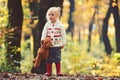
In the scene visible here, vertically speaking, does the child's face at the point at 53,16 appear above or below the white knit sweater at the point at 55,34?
above

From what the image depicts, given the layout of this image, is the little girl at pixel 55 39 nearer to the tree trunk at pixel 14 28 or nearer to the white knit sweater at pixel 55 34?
the white knit sweater at pixel 55 34

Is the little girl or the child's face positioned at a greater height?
the child's face

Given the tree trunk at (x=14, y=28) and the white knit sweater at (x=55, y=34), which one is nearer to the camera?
the white knit sweater at (x=55, y=34)

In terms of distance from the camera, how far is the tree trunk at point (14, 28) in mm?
12616

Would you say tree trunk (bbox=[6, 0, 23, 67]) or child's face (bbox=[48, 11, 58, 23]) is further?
tree trunk (bbox=[6, 0, 23, 67])

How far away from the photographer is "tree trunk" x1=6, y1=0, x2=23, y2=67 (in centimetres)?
1262

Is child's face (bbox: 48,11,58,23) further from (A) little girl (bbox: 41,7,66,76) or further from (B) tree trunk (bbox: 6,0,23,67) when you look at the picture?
(B) tree trunk (bbox: 6,0,23,67)

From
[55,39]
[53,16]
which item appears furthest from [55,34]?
[53,16]

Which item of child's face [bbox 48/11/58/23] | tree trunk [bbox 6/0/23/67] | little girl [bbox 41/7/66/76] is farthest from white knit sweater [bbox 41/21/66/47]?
tree trunk [bbox 6/0/23/67]

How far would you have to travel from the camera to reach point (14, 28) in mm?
12609

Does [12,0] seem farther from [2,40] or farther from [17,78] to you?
[17,78]

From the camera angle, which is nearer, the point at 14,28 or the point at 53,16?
the point at 53,16

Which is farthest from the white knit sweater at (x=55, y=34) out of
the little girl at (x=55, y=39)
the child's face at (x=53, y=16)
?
the child's face at (x=53, y=16)

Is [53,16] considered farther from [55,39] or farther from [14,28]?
[14,28]
